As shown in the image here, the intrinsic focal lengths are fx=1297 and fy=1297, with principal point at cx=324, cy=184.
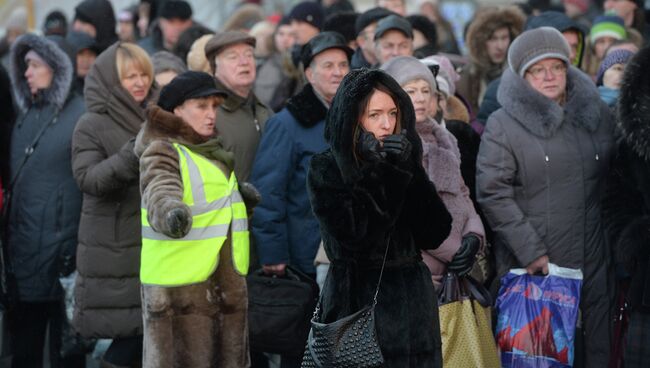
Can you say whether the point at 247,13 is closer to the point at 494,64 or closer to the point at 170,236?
the point at 494,64

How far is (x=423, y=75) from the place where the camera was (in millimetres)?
7262

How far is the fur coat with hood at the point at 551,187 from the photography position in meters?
7.35

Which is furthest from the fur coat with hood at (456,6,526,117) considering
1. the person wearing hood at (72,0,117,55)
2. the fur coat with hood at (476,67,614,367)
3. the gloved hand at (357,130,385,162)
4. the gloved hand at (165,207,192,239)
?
the gloved hand at (357,130,385,162)

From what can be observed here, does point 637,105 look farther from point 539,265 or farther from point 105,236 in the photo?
point 105,236

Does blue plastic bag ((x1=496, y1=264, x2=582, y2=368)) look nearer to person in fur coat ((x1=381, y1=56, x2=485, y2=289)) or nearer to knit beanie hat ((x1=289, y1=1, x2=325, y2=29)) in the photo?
person in fur coat ((x1=381, y1=56, x2=485, y2=289))

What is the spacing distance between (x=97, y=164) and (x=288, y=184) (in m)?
1.13

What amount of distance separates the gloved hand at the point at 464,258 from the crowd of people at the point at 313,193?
13 mm

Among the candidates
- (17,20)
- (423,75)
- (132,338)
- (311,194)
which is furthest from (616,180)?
(17,20)

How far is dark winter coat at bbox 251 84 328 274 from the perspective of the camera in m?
7.46

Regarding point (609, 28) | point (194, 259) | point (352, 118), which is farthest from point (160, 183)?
point (609, 28)

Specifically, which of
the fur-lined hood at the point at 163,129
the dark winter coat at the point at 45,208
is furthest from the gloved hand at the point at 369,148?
the dark winter coat at the point at 45,208

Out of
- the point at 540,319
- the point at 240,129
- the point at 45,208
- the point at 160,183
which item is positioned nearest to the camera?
the point at 160,183

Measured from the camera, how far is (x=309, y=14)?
1114cm

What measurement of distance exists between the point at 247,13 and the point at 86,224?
6.00 meters
